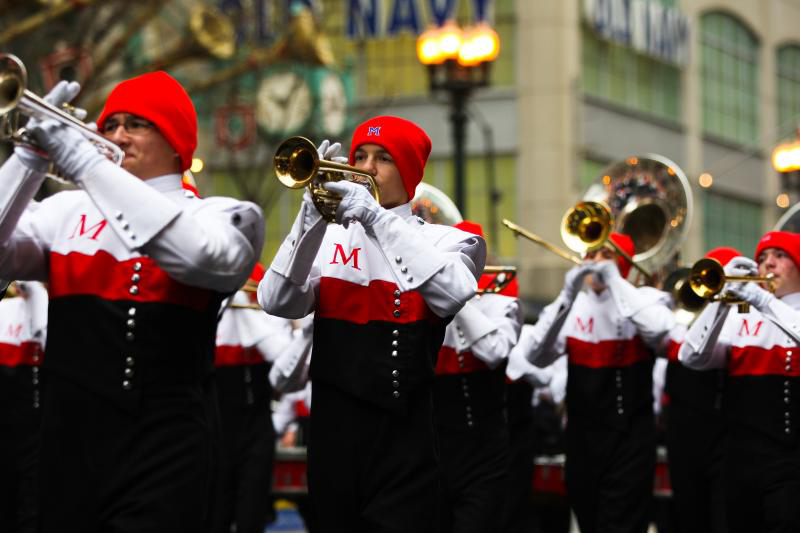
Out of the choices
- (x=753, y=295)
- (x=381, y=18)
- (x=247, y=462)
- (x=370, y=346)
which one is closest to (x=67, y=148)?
(x=370, y=346)

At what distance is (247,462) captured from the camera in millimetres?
11711

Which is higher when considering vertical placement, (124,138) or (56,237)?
(124,138)

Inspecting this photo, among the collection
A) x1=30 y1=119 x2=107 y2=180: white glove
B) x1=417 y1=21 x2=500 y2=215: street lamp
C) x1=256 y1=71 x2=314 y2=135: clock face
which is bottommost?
x1=30 y1=119 x2=107 y2=180: white glove

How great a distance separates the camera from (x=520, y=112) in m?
38.1

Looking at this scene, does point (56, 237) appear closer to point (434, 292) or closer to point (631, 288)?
point (434, 292)

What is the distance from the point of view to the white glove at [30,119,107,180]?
5066mm

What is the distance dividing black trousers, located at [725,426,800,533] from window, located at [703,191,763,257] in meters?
33.9

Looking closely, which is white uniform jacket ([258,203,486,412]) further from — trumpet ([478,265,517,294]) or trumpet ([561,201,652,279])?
trumpet ([561,201,652,279])

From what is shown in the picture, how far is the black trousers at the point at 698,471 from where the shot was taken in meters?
10.7

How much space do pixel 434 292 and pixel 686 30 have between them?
37.0 meters

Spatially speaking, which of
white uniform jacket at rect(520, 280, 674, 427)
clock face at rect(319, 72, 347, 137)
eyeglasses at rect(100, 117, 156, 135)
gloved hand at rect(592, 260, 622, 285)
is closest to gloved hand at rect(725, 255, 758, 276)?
white uniform jacket at rect(520, 280, 674, 427)

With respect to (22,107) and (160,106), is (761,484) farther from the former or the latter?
(22,107)

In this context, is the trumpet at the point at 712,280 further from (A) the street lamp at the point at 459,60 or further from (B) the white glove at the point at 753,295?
(A) the street lamp at the point at 459,60

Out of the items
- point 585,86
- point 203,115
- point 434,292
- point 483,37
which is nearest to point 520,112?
point 585,86
